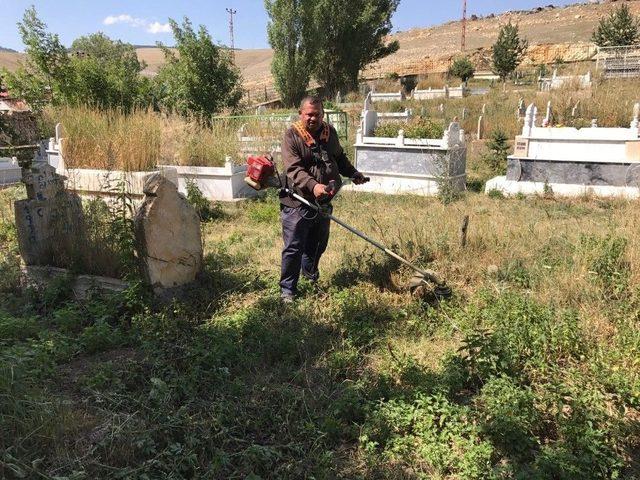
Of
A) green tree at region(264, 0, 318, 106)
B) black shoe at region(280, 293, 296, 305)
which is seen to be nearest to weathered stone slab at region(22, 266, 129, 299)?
black shoe at region(280, 293, 296, 305)

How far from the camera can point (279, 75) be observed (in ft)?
108

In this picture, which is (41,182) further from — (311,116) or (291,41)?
(291,41)

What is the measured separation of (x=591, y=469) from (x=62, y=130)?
9.13 meters

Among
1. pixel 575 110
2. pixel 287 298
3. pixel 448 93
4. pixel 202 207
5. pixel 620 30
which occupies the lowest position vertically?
pixel 287 298

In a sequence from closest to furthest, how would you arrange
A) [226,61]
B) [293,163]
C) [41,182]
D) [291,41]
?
[293,163] < [41,182] < [226,61] < [291,41]

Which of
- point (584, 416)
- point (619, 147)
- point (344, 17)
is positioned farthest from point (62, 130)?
point (344, 17)

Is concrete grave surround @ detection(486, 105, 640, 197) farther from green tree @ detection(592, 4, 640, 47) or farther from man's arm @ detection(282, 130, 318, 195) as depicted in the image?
green tree @ detection(592, 4, 640, 47)

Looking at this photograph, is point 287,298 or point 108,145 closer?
point 287,298

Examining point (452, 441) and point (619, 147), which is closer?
point (452, 441)

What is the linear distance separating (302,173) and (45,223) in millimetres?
3000

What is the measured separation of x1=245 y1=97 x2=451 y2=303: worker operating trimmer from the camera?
4.35 meters

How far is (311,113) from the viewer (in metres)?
4.36

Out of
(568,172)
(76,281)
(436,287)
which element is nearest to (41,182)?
(76,281)

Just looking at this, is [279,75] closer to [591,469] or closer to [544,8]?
[591,469]
